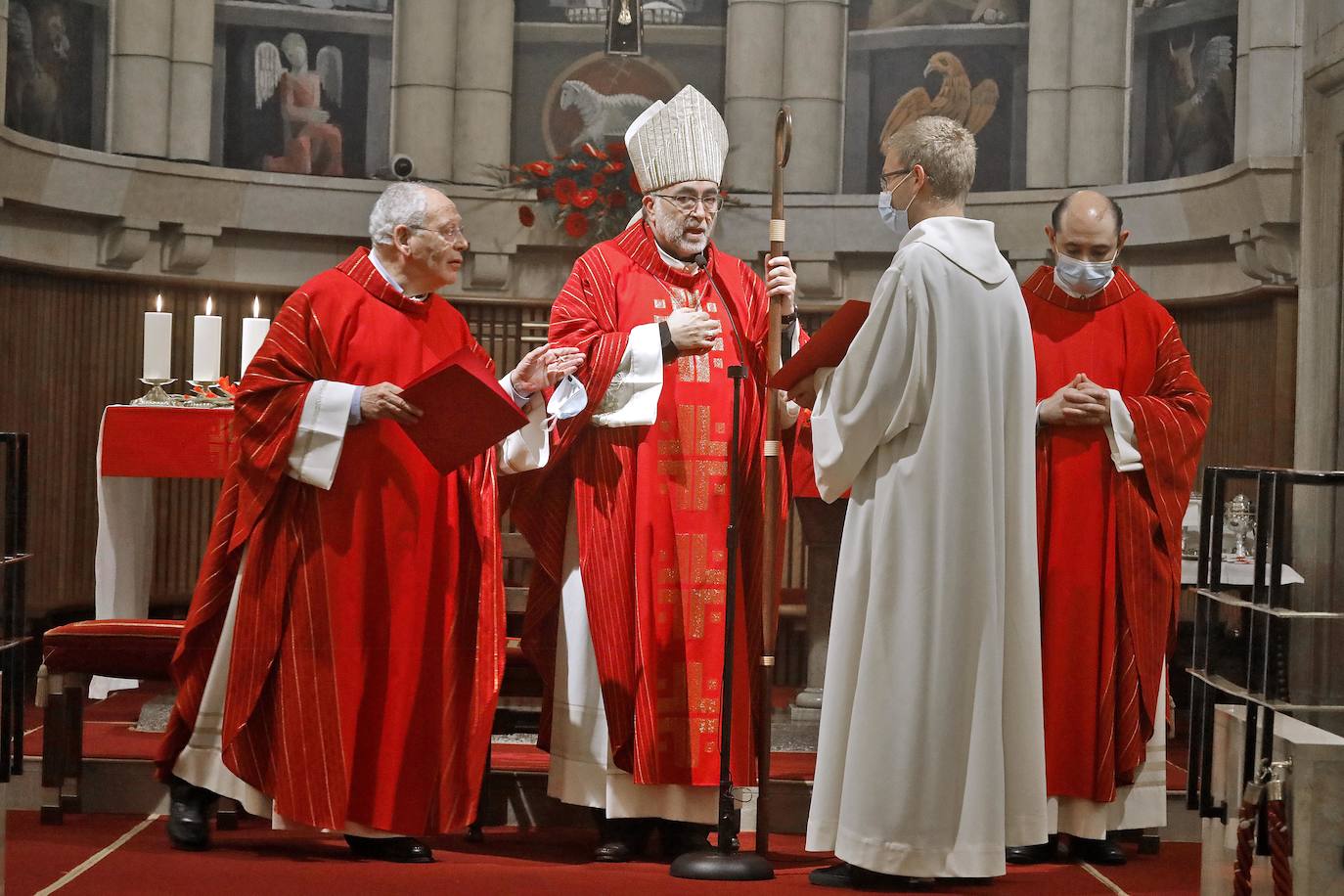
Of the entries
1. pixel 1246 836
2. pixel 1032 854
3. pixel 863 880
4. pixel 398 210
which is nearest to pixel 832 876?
pixel 863 880

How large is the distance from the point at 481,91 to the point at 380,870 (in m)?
5.03

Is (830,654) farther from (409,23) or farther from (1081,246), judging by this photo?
(409,23)

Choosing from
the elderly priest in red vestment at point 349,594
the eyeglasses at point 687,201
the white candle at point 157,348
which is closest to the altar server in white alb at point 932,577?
the eyeglasses at point 687,201

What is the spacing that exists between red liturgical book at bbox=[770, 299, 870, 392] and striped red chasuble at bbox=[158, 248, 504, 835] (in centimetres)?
107

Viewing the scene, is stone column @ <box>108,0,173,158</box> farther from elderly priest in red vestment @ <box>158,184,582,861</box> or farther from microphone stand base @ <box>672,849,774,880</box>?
microphone stand base @ <box>672,849,774,880</box>

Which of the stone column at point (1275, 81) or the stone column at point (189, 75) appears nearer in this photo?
the stone column at point (1275, 81)

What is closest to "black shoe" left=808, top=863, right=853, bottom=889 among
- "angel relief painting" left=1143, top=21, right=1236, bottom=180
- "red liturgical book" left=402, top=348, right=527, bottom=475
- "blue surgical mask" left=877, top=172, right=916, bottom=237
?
"red liturgical book" left=402, top=348, right=527, bottom=475

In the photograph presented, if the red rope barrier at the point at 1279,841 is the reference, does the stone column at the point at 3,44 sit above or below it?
above

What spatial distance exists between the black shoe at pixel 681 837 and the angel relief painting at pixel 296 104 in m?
4.77

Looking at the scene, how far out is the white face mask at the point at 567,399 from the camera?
450 cm

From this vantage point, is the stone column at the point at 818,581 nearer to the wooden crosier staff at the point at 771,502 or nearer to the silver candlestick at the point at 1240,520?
the wooden crosier staff at the point at 771,502

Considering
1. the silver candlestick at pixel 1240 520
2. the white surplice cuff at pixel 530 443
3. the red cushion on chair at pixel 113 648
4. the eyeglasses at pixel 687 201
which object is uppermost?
the eyeglasses at pixel 687 201

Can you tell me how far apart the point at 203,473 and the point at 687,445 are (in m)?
2.07

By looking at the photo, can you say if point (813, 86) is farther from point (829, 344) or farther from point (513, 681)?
point (829, 344)
